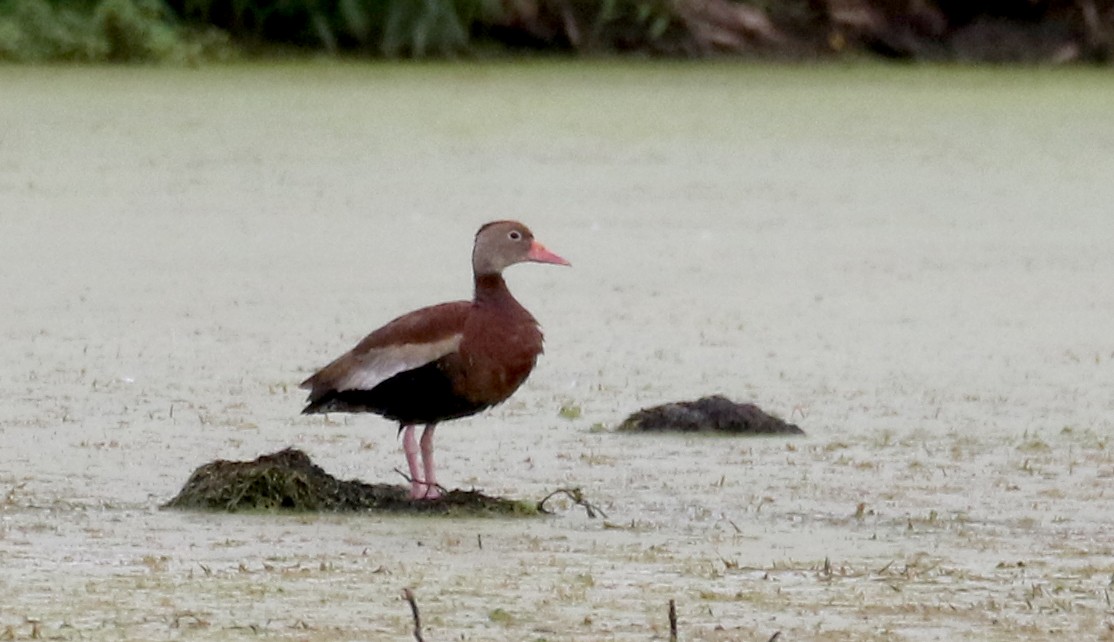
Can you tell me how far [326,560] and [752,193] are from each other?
12.5 ft

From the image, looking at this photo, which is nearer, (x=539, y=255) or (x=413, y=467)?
(x=413, y=467)

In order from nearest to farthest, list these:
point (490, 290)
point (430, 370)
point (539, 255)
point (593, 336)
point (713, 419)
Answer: point (430, 370), point (490, 290), point (539, 255), point (713, 419), point (593, 336)

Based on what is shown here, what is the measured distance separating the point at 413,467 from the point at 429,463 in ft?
0.10

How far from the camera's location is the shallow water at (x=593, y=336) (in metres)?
2.81

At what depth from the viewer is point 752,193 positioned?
6.63 meters

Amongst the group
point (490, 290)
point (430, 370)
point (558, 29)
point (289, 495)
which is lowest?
point (289, 495)

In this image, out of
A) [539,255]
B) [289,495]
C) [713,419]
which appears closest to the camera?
[289,495]

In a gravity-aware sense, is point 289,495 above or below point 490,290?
below

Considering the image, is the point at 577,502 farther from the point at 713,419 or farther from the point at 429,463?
the point at 713,419

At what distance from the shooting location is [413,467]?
340 centimetres

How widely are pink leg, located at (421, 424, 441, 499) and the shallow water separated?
89 mm

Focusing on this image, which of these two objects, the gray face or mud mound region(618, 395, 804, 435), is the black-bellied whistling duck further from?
mud mound region(618, 395, 804, 435)

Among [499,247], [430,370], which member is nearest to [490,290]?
[499,247]

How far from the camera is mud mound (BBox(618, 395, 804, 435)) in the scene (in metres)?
3.95
